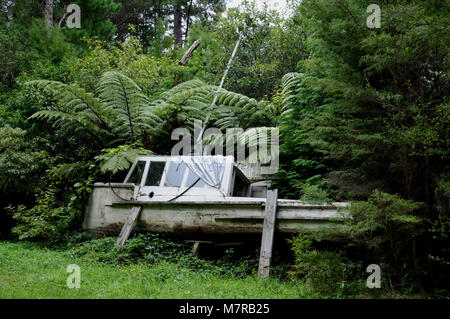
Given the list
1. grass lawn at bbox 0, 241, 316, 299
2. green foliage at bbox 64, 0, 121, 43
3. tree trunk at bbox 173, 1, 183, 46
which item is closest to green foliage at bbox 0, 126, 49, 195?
grass lawn at bbox 0, 241, 316, 299

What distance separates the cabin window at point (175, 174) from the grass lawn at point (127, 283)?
79.5 inches

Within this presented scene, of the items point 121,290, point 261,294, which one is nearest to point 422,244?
point 261,294

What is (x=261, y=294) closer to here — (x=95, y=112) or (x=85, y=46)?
(x=95, y=112)

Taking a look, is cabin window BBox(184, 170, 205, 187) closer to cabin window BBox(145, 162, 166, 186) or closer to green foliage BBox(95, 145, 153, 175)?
cabin window BBox(145, 162, 166, 186)

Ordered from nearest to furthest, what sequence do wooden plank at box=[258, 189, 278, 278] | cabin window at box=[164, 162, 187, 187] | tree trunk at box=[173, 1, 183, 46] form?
wooden plank at box=[258, 189, 278, 278]
cabin window at box=[164, 162, 187, 187]
tree trunk at box=[173, 1, 183, 46]

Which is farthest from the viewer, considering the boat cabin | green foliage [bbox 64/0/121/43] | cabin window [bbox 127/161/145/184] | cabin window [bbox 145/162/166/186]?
green foliage [bbox 64/0/121/43]

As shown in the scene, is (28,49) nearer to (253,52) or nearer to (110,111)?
(110,111)

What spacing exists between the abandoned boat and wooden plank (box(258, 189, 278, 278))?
139 mm

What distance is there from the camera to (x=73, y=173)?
8.96 metres

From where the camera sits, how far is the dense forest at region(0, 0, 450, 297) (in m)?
4.74

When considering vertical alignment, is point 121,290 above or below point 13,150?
below

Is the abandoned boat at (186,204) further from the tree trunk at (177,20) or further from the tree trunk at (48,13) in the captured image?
the tree trunk at (177,20)

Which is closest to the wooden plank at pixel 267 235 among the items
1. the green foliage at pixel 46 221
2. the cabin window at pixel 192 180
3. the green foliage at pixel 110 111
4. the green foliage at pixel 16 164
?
the cabin window at pixel 192 180
